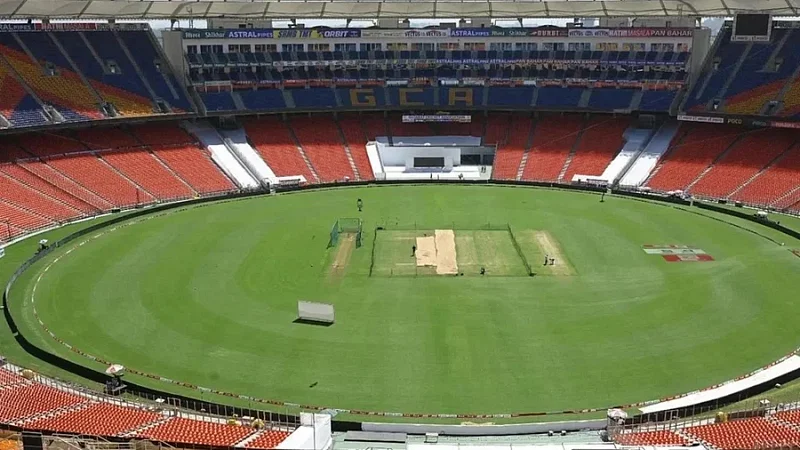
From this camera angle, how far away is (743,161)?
6894cm

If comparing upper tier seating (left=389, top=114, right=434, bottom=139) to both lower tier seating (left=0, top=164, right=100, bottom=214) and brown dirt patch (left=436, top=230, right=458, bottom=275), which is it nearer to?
brown dirt patch (left=436, top=230, right=458, bottom=275)

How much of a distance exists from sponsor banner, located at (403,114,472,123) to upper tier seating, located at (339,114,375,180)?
5.39 meters

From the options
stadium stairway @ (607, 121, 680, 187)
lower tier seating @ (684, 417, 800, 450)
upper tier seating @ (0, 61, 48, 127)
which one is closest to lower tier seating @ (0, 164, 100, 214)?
upper tier seating @ (0, 61, 48, 127)

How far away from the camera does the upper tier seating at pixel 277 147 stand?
75.9m

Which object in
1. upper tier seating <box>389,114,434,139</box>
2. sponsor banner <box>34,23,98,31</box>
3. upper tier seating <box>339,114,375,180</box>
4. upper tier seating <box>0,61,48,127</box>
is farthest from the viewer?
upper tier seating <box>389,114,434,139</box>

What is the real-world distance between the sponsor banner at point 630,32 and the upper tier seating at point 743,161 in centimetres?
1401

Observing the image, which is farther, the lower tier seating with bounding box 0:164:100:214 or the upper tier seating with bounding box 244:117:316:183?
the upper tier seating with bounding box 244:117:316:183

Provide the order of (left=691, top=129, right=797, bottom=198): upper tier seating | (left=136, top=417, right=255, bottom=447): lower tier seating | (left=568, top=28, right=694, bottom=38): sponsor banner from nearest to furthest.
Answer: (left=136, top=417, right=255, bottom=447): lower tier seating, (left=691, top=129, right=797, bottom=198): upper tier seating, (left=568, top=28, right=694, bottom=38): sponsor banner

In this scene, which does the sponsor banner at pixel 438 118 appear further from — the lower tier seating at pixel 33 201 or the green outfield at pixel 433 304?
the lower tier seating at pixel 33 201

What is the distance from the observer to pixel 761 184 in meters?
65.2

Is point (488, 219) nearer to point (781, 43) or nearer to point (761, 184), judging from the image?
point (761, 184)

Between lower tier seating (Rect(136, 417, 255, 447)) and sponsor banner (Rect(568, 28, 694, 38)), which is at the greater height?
sponsor banner (Rect(568, 28, 694, 38))

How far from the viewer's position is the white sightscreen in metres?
38.1

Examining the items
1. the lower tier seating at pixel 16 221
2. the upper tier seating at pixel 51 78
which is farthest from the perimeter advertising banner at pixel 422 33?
the lower tier seating at pixel 16 221
